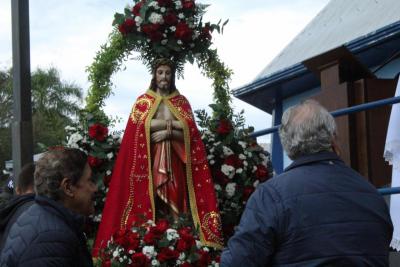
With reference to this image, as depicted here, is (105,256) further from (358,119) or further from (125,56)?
(358,119)

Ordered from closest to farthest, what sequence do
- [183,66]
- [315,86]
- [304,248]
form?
[304,248] < [183,66] < [315,86]

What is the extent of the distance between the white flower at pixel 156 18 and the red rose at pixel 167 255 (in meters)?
2.00

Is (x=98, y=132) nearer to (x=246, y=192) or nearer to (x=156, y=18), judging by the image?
(x=156, y=18)

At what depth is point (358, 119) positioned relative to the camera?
7.12 metres

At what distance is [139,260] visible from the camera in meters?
5.36

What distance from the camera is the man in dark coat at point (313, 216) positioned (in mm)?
2627

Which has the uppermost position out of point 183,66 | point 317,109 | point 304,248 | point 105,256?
point 183,66

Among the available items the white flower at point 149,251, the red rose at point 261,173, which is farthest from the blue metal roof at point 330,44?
the white flower at point 149,251

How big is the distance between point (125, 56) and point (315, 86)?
3805 mm

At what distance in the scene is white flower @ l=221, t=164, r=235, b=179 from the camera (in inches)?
264

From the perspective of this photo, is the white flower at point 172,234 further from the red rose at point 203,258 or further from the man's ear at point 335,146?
the man's ear at point 335,146

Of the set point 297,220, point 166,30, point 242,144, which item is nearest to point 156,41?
point 166,30

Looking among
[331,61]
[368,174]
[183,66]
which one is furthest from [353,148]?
[183,66]

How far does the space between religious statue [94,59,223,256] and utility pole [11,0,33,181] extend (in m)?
1.09
